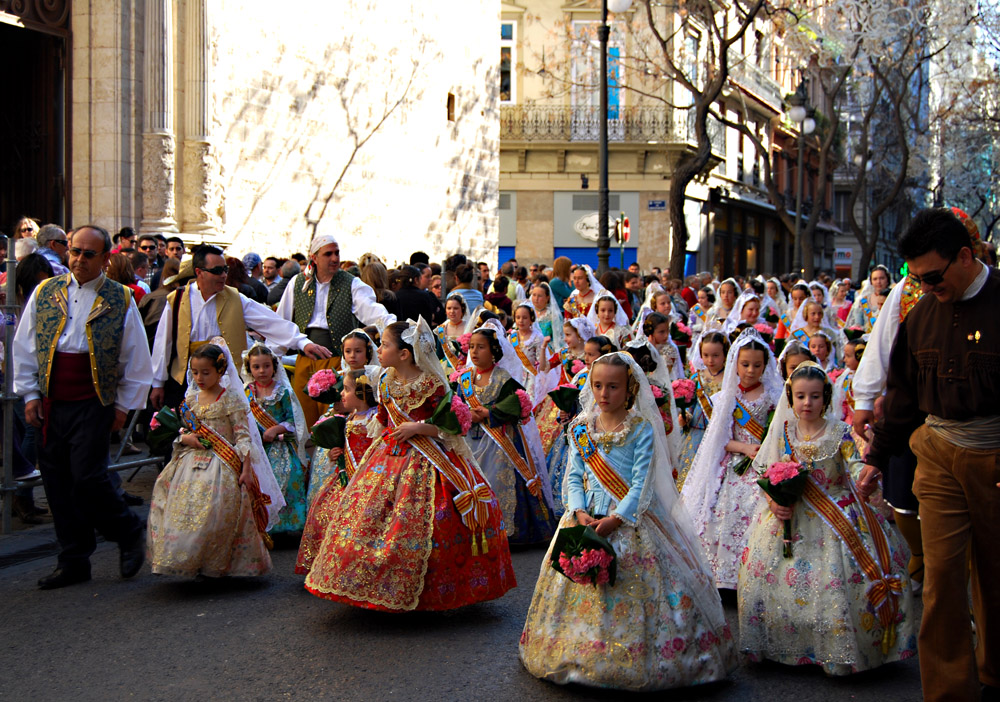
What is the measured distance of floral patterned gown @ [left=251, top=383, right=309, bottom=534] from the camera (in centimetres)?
834

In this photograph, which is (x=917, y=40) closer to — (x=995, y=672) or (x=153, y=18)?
(x=153, y=18)

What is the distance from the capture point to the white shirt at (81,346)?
6993 millimetres

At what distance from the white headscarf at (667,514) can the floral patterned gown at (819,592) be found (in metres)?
0.28

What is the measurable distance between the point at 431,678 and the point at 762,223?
1769 inches

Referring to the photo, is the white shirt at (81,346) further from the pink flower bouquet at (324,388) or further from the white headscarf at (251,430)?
the pink flower bouquet at (324,388)

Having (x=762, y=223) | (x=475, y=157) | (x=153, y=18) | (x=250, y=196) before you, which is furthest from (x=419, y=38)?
(x=762, y=223)

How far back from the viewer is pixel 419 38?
A: 21969mm

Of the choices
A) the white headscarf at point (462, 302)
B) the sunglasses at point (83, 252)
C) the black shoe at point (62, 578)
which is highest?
the sunglasses at point (83, 252)

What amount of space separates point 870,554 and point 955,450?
1053 mm

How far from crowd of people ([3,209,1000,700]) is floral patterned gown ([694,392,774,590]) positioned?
2 centimetres

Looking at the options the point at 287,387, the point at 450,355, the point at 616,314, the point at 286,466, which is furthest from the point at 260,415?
the point at 616,314

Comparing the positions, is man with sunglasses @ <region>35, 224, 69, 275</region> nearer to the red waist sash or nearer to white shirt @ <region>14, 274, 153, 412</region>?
white shirt @ <region>14, 274, 153, 412</region>

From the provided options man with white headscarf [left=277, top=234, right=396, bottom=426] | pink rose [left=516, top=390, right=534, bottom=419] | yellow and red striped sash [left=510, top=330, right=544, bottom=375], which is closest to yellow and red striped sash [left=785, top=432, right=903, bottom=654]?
pink rose [left=516, top=390, right=534, bottom=419]

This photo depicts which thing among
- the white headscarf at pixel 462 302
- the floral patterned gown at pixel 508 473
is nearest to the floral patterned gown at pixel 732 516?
the floral patterned gown at pixel 508 473
